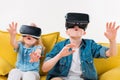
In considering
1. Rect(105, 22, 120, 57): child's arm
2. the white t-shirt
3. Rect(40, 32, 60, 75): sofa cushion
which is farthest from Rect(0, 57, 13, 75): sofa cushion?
Rect(105, 22, 120, 57): child's arm

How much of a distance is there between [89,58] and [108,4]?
2.44 feet

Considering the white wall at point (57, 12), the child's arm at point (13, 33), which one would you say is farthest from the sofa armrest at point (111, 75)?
the child's arm at point (13, 33)

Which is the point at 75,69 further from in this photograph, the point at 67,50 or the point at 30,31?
the point at 30,31

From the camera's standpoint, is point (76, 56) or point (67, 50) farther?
point (76, 56)

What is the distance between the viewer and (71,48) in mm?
1633

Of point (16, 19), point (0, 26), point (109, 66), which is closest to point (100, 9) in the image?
point (109, 66)

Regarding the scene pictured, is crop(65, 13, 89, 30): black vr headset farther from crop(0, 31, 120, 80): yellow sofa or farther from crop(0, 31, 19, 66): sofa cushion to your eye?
crop(0, 31, 19, 66): sofa cushion

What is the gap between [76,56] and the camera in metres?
1.78

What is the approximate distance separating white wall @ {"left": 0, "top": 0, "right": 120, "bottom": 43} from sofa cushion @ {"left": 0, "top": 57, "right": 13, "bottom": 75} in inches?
22.2

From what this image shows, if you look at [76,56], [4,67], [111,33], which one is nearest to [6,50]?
[4,67]

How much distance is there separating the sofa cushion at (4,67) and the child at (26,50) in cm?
7

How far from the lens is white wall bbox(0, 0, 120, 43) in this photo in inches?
92.7

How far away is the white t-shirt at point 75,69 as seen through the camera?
175 cm

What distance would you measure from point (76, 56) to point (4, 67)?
534 millimetres
